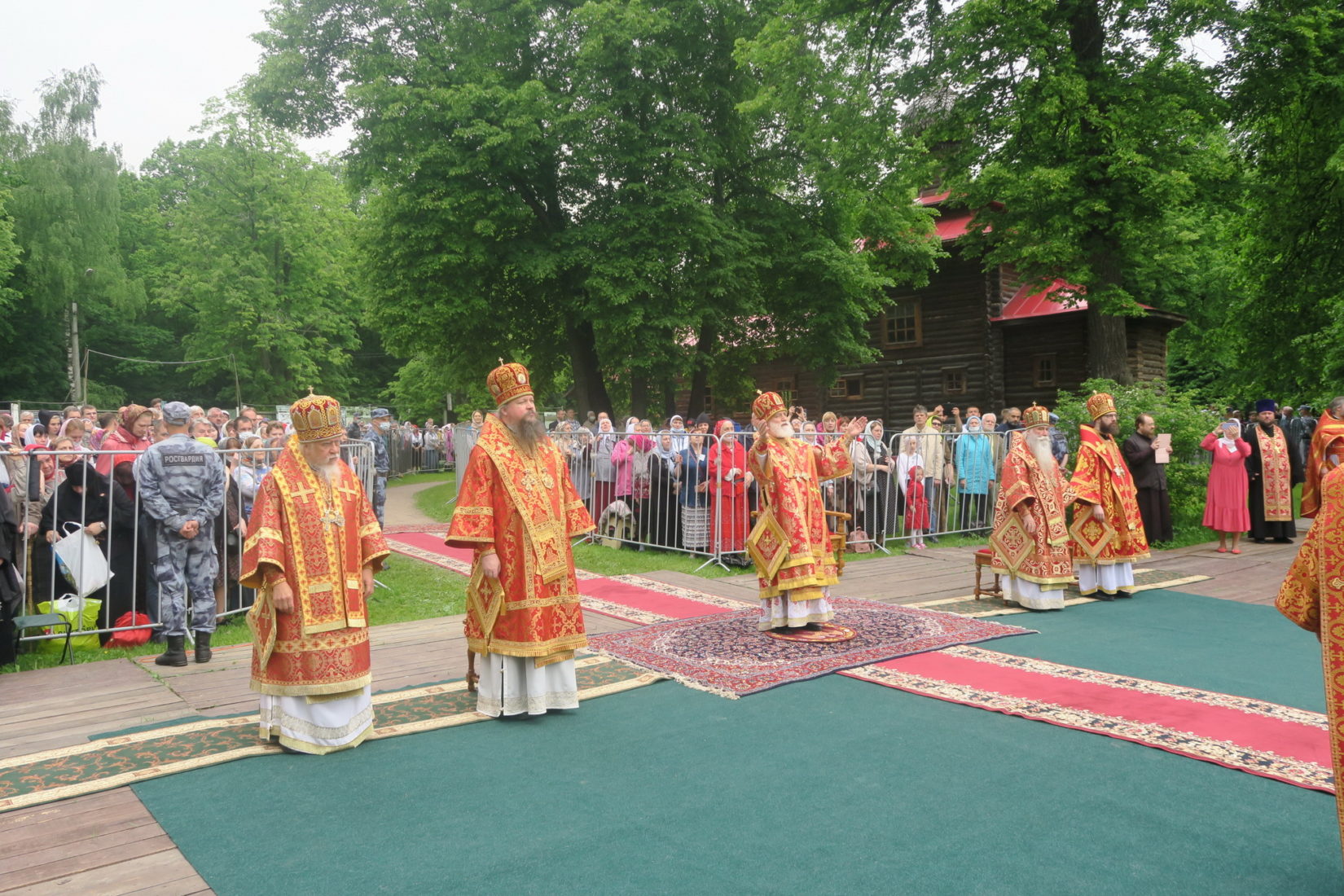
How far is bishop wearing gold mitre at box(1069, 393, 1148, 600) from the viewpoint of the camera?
9.24 metres

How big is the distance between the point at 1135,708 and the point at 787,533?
2.82m

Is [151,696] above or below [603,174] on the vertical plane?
below

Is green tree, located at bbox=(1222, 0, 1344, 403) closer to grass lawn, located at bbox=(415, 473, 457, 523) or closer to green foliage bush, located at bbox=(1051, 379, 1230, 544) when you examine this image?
green foliage bush, located at bbox=(1051, 379, 1230, 544)

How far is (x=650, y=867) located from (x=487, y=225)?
1750 cm

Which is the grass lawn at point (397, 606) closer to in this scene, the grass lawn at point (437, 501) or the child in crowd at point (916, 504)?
the grass lawn at point (437, 501)

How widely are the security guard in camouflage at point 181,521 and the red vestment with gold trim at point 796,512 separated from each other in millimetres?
4375

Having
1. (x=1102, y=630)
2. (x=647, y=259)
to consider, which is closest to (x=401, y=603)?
(x=1102, y=630)

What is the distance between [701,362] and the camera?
73.4 feet

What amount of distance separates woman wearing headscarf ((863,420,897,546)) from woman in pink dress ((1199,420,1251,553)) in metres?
4.37

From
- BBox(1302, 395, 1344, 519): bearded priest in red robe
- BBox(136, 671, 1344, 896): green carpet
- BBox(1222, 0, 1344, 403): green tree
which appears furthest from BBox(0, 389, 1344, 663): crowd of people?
BBox(1222, 0, 1344, 403): green tree

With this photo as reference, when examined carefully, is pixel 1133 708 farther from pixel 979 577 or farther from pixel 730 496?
pixel 730 496

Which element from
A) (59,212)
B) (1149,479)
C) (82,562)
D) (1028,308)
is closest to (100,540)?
(82,562)

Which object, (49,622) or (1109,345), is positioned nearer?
(49,622)

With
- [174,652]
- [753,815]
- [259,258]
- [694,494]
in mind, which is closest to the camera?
[753,815]
